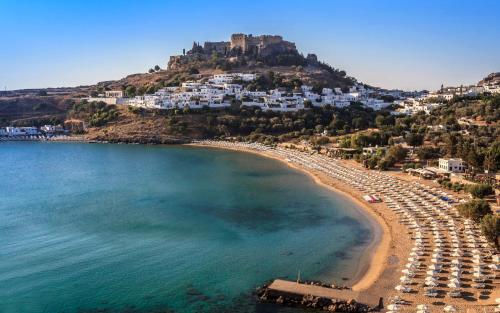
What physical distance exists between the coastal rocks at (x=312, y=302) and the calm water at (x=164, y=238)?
1.89 ft

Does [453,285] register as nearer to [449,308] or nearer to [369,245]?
[449,308]

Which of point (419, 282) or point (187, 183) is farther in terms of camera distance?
point (187, 183)

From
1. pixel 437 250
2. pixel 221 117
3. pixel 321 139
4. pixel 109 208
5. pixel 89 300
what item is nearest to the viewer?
pixel 89 300

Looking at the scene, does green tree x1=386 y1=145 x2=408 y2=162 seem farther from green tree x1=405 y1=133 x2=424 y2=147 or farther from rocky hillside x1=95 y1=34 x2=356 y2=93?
rocky hillside x1=95 y1=34 x2=356 y2=93

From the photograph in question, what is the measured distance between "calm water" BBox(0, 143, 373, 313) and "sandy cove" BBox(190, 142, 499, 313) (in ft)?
2.98

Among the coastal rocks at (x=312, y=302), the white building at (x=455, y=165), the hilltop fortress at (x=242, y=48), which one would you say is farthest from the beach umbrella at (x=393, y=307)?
the hilltop fortress at (x=242, y=48)

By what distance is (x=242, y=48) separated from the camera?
114 meters

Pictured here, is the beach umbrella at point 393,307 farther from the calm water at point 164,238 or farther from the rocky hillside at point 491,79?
the rocky hillside at point 491,79

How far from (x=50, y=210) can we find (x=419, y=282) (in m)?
26.1

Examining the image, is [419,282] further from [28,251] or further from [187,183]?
[187,183]

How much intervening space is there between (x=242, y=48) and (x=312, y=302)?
330 feet

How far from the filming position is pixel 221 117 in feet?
263

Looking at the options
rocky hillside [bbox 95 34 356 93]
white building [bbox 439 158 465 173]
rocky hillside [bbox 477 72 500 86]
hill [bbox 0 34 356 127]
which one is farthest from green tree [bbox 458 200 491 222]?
rocky hillside [bbox 477 72 500 86]

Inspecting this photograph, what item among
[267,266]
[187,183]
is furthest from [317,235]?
[187,183]
